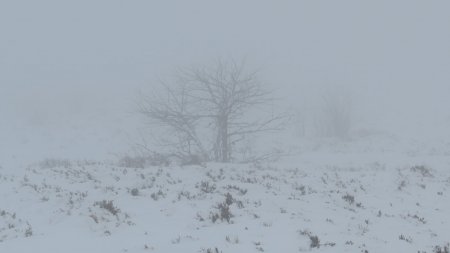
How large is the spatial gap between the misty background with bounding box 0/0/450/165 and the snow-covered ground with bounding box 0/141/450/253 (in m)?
7.80

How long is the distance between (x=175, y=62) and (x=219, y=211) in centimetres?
7948

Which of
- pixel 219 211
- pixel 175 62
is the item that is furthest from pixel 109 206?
pixel 175 62

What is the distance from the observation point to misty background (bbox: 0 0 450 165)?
156ft

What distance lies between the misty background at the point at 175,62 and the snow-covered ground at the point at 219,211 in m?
7.80

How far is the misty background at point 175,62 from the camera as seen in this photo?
47438mm

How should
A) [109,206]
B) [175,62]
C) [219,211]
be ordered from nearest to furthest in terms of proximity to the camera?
1. [219,211]
2. [109,206]
3. [175,62]

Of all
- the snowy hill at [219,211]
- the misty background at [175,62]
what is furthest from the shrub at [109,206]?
the misty background at [175,62]

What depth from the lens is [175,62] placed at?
88625mm

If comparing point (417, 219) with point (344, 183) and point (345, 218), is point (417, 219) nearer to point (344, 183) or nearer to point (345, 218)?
point (345, 218)

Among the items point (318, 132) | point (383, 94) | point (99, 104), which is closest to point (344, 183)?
point (318, 132)

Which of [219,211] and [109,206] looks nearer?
[219,211]

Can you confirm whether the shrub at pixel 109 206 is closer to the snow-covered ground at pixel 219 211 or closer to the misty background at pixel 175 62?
the snow-covered ground at pixel 219 211

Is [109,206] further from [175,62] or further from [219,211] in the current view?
[175,62]

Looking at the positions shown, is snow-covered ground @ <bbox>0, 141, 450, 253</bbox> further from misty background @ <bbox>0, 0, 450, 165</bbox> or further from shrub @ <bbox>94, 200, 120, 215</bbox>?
misty background @ <bbox>0, 0, 450, 165</bbox>
